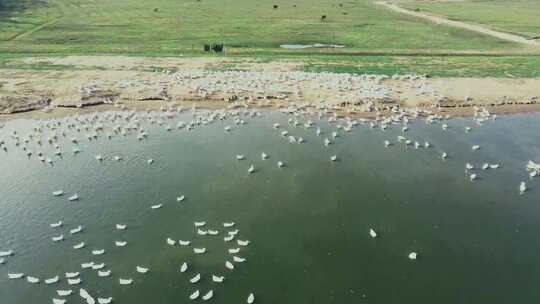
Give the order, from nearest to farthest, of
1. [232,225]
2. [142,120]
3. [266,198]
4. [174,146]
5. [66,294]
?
[66,294] < [232,225] < [266,198] < [174,146] < [142,120]

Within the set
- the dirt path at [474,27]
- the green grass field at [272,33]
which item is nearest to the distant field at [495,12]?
the green grass field at [272,33]

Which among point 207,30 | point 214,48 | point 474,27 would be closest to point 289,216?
point 214,48

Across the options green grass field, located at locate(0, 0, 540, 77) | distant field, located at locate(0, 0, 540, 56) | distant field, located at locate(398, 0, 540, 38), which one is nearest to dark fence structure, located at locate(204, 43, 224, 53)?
distant field, located at locate(0, 0, 540, 56)

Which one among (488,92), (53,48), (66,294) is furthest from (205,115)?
(53,48)

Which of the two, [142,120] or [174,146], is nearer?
[174,146]

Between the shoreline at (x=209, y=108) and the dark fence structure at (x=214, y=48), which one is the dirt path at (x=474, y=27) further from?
the dark fence structure at (x=214, y=48)

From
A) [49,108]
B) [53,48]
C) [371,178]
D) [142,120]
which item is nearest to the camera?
[371,178]

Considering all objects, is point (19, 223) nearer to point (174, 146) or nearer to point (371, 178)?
point (174, 146)
